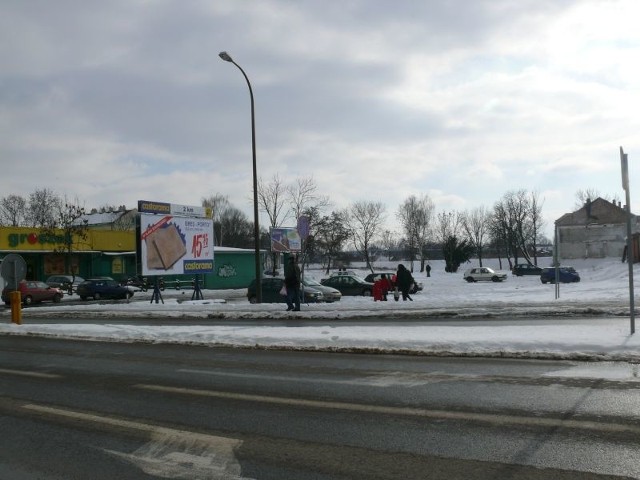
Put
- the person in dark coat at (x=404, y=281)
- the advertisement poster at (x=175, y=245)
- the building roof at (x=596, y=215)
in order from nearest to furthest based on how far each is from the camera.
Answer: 1. the person in dark coat at (x=404, y=281)
2. the advertisement poster at (x=175, y=245)
3. the building roof at (x=596, y=215)

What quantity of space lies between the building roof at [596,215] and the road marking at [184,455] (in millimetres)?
77100

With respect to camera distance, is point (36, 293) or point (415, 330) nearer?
point (415, 330)

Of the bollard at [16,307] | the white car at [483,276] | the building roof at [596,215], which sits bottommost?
the white car at [483,276]

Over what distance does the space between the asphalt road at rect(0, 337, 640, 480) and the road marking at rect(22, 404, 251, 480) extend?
0.02 metres

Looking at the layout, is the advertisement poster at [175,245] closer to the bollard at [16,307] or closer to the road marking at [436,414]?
the bollard at [16,307]

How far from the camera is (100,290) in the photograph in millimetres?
38906

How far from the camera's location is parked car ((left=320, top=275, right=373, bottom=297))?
34.5 metres

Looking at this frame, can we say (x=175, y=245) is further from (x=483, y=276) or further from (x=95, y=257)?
(x=483, y=276)

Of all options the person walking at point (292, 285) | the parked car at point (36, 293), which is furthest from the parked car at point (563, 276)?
the parked car at point (36, 293)

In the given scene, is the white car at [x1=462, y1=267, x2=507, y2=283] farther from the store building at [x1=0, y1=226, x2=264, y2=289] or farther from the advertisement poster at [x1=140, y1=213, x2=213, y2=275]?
the advertisement poster at [x1=140, y1=213, x2=213, y2=275]

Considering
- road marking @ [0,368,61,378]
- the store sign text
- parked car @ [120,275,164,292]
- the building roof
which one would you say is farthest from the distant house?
road marking @ [0,368,61,378]

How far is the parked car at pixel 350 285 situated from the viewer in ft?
113

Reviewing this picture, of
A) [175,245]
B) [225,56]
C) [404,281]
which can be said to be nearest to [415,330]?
[404,281]

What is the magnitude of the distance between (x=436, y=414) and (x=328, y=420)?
1.14 meters
